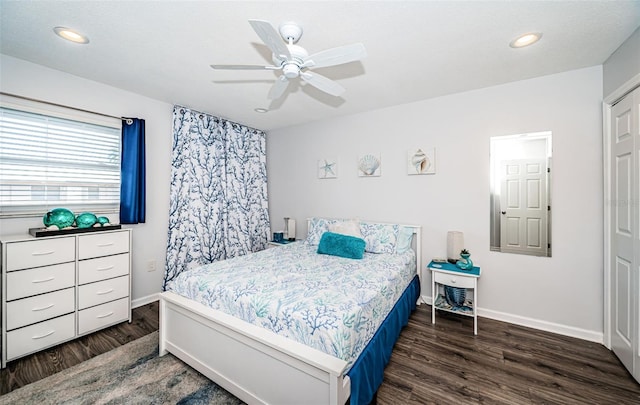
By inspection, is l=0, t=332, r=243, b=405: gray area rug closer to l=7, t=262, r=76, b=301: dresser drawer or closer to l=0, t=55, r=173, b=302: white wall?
l=7, t=262, r=76, b=301: dresser drawer

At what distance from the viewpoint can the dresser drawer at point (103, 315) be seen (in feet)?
7.82

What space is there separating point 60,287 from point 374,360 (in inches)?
108

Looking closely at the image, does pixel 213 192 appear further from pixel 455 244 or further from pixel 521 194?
pixel 521 194

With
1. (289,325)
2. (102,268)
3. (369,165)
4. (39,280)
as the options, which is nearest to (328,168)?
(369,165)

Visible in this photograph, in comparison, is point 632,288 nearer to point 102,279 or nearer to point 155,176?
point 102,279

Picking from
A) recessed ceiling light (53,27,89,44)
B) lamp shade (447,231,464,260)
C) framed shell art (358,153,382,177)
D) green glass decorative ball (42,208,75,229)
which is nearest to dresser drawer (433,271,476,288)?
lamp shade (447,231,464,260)

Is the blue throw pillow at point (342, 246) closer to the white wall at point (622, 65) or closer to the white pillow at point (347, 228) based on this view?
the white pillow at point (347, 228)

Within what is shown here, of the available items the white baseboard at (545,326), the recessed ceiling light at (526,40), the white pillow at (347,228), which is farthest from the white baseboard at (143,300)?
the recessed ceiling light at (526,40)

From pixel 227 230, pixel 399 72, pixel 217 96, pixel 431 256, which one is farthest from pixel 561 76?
pixel 227 230

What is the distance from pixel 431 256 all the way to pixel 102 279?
140 inches

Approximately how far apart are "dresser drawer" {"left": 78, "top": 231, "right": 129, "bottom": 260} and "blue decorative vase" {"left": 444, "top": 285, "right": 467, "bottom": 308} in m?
3.47

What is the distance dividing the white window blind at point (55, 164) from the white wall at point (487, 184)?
2757mm

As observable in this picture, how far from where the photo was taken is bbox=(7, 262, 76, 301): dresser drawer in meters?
2.02

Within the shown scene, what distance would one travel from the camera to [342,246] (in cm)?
284
